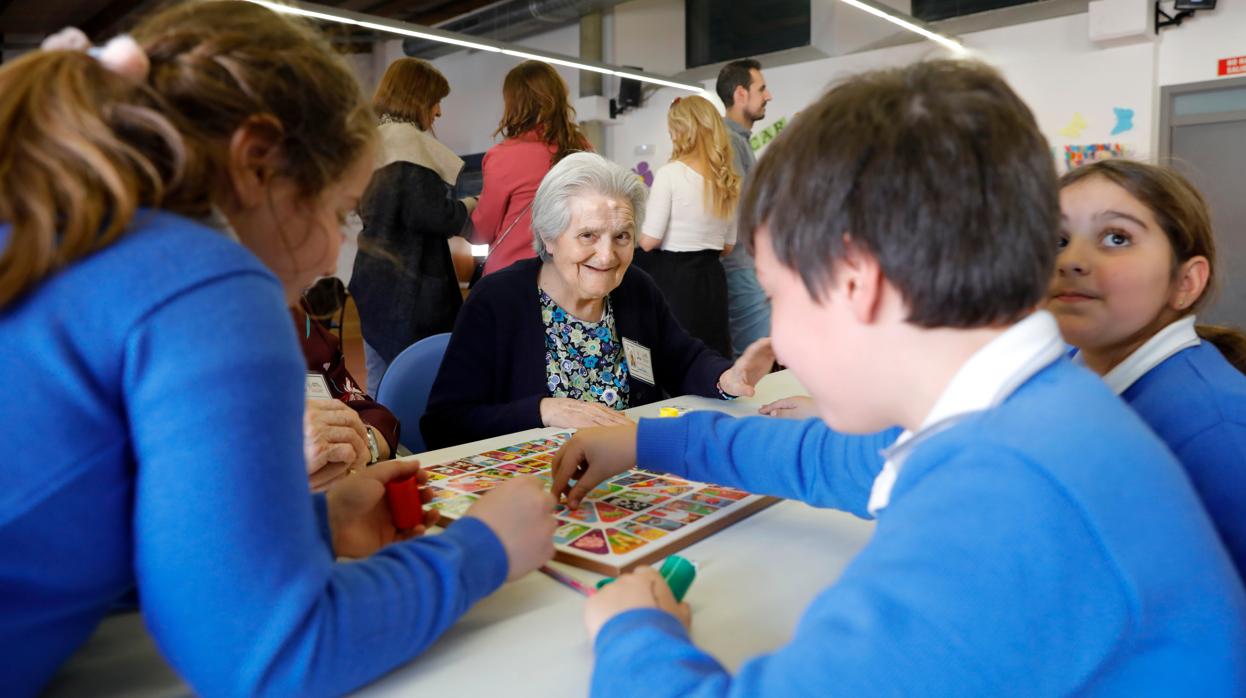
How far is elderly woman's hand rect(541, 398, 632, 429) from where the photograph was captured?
167cm

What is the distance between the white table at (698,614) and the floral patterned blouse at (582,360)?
37.9 inches

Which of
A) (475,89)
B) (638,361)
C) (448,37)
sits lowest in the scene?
(638,361)

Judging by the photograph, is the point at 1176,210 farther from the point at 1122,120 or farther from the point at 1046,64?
the point at 1046,64

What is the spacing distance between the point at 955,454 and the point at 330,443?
0.88 m

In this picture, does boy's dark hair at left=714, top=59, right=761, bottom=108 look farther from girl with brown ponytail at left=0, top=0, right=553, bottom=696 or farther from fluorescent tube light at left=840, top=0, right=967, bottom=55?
girl with brown ponytail at left=0, top=0, right=553, bottom=696

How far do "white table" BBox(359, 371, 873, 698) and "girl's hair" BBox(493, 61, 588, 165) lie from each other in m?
2.16

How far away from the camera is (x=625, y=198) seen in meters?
2.14

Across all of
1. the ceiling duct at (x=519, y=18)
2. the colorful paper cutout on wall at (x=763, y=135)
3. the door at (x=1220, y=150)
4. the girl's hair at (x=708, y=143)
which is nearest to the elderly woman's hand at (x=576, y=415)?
the girl's hair at (x=708, y=143)

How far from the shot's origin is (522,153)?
302cm

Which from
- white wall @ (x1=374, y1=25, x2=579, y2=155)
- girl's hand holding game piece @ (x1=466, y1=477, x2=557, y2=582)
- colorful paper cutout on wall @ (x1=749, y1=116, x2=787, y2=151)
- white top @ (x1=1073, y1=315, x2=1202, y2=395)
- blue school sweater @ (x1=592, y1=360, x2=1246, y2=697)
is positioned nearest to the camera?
blue school sweater @ (x1=592, y1=360, x2=1246, y2=697)

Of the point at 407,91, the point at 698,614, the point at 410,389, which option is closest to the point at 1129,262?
the point at 698,614

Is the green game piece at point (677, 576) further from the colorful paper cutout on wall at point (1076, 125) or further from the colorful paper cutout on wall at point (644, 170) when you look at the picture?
the colorful paper cutout on wall at point (644, 170)

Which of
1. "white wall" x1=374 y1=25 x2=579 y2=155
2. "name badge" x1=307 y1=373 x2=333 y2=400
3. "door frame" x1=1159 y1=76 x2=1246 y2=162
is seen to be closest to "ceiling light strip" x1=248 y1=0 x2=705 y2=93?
"white wall" x1=374 y1=25 x2=579 y2=155

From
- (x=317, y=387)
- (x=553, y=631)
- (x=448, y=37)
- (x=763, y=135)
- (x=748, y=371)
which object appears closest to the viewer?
(x=553, y=631)
